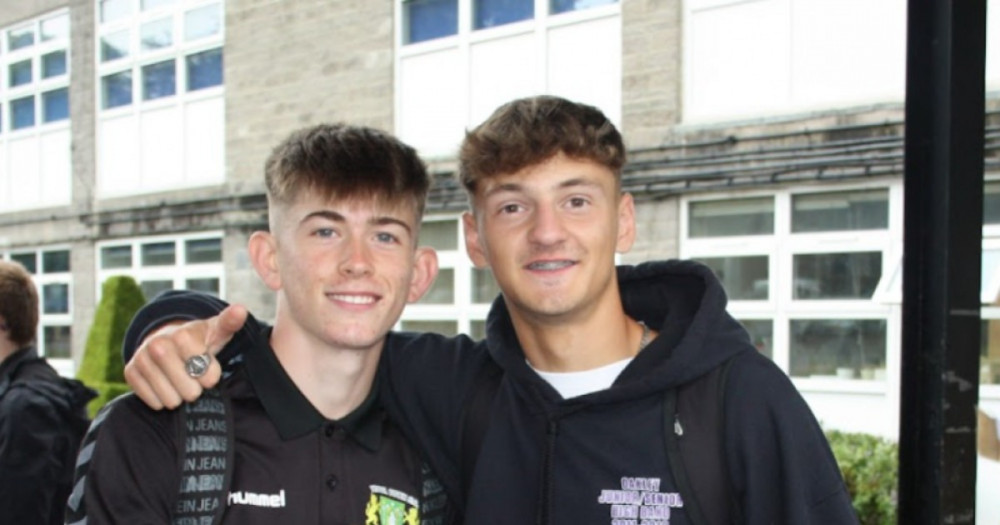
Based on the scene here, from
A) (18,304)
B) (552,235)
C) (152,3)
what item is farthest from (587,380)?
(152,3)

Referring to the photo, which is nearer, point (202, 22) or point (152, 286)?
point (202, 22)

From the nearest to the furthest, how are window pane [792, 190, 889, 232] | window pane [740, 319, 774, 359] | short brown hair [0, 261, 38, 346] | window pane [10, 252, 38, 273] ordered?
1. short brown hair [0, 261, 38, 346]
2. window pane [792, 190, 889, 232]
3. window pane [740, 319, 774, 359]
4. window pane [10, 252, 38, 273]

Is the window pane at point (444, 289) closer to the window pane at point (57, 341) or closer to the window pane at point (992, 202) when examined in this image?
the window pane at point (992, 202)

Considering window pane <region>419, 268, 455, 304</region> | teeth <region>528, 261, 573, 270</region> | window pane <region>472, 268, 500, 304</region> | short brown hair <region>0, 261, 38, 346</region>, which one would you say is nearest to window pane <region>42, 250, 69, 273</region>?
window pane <region>419, 268, 455, 304</region>

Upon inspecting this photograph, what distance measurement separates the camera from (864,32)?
250 inches

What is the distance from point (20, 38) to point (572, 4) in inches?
278

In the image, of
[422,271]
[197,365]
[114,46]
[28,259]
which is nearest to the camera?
[197,365]

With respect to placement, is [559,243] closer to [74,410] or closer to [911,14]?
[911,14]

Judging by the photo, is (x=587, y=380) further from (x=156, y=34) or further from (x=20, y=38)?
(x=20, y=38)

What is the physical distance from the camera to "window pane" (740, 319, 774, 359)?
6.93m

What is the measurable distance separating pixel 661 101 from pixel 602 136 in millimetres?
5607

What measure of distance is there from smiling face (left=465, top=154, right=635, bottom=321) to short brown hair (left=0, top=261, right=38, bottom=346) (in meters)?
2.03

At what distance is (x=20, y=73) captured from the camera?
37.4ft

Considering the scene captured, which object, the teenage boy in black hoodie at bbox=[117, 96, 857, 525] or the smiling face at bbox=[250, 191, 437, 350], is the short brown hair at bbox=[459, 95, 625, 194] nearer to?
the teenage boy in black hoodie at bbox=[117, 96, 857, 525]
